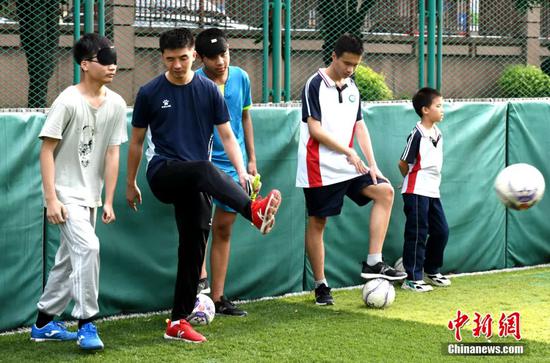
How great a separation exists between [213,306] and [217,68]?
5.38 feet

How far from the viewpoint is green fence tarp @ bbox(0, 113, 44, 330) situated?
22.5 feet

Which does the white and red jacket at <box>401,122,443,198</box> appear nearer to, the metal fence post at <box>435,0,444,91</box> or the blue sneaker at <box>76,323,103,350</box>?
the metal fence post at <box>435,0,444,91</box>

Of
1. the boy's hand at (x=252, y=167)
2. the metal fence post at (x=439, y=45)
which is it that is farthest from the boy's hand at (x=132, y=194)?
the metal fence post at (x=439, y=45)

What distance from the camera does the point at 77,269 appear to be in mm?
6156

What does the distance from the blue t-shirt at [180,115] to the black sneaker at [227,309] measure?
4.18ft

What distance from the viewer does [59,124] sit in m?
6.17

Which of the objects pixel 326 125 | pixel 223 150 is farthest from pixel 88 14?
pixel 326 125

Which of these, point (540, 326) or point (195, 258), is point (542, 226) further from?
point (195, 258)

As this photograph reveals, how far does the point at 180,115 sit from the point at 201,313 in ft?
4.39

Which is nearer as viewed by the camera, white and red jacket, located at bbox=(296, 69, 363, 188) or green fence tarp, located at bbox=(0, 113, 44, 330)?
green fence tarp, located at bbox=(0, 113, 44, 330)

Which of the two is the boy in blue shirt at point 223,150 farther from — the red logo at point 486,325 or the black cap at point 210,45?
the red logo at point 486,325

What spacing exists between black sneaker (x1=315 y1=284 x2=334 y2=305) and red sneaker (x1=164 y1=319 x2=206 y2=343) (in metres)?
1.57

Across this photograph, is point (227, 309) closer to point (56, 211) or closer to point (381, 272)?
point (381, 272)

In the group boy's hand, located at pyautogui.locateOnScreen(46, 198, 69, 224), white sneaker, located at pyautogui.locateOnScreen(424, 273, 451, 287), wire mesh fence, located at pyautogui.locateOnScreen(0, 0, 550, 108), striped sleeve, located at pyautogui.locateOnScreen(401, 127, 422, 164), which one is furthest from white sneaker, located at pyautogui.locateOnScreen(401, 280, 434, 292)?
boy's hand, located at pyautogui.locateOnScreen(46, 198, 69, 224)
